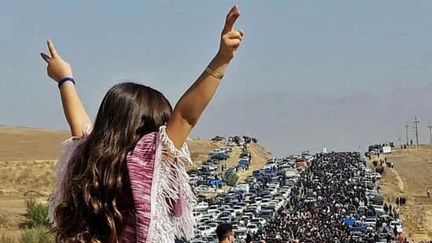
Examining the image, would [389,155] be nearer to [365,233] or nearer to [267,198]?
[267,198]

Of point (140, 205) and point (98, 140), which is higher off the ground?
point (98, 140)

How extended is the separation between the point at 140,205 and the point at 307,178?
73033 mm

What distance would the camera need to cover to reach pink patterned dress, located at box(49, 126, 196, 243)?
8.61 feet

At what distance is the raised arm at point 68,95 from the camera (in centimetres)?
318

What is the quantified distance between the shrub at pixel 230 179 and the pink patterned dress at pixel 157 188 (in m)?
77.2

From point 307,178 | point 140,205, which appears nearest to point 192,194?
point 140,205

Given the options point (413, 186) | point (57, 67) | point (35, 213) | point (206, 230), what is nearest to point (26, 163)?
point (413, 186)

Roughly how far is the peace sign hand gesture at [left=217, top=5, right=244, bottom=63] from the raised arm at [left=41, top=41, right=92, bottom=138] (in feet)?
2.06

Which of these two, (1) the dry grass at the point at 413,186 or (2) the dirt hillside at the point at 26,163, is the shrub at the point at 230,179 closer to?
(2) the dirt hillside at the point at 26,163

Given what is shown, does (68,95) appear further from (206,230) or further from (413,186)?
(413,186)

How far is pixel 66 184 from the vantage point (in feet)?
9.18

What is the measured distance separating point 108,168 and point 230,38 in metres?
0.49

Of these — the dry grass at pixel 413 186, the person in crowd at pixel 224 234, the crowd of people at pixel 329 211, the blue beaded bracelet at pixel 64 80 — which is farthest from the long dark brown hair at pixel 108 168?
the dry grass at pixel 413 186

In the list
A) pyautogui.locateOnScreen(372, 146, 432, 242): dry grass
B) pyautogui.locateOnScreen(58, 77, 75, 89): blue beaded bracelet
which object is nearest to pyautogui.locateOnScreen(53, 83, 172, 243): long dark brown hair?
pyautogui.locateOnScreen(58, 77, 75, 89): blue beaded bracelet
